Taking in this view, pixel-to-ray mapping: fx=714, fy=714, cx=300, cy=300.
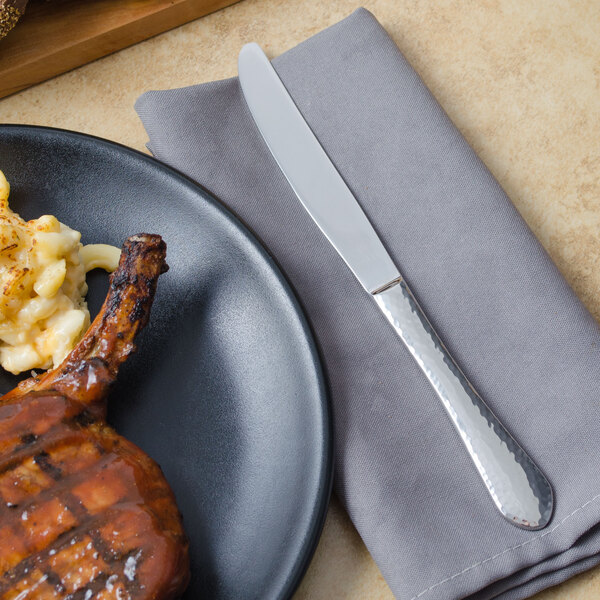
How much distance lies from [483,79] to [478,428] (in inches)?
29.1

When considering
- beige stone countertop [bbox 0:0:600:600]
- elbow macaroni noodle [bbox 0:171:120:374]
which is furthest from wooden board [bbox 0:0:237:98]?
elbow macaroni noodle [bbox 0:171:120:374]

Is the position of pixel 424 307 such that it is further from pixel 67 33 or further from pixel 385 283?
pixel 67 33

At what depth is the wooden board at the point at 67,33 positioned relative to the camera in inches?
54.8

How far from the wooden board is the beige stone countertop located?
0.03 meters

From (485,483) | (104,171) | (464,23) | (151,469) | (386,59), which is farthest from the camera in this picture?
(464,23)

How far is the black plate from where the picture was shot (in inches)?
41.3

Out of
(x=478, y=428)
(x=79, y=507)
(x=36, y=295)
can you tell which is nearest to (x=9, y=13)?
(x=36, y=295)

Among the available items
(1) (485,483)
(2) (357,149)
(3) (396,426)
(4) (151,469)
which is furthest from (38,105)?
(1) (485,483)

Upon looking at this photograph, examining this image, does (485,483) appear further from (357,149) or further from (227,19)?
(227,19)

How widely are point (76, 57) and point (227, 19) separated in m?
0.32

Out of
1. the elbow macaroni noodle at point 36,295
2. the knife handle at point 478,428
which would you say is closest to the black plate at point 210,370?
the elbow macaroni noodle at point 36,295

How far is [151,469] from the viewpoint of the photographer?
0.98m

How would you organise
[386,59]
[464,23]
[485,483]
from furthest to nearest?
[464,23], [386,59], [485,483]

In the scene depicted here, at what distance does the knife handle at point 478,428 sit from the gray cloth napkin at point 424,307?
0.03 meters
